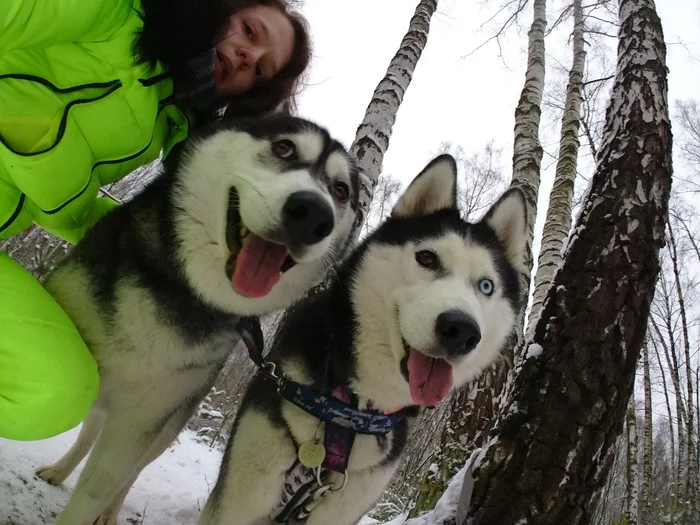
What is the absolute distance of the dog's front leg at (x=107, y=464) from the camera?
1943 mm

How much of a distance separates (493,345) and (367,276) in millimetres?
652

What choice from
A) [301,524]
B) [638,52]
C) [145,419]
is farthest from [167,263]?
[638,52]

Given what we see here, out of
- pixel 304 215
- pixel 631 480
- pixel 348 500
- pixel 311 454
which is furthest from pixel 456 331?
pixel 631 480

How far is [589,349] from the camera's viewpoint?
2061 millimetres

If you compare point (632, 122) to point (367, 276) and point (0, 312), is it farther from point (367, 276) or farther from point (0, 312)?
point (0, 312)

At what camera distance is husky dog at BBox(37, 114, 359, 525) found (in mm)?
1846

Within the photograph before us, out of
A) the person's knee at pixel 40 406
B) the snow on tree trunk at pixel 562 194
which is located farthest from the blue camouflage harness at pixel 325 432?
the snow on tree trunk at pixel 562 194

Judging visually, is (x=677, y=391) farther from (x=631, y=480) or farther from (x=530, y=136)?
(x=530, y=136)

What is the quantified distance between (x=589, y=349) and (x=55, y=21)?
2347 mm

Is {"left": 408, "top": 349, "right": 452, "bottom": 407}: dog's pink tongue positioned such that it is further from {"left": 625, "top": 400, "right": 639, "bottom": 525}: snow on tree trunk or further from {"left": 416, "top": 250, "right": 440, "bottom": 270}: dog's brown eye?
{"left": 625, "top": 400, "right": 639, "bottom": 525}: snow on tree trunk

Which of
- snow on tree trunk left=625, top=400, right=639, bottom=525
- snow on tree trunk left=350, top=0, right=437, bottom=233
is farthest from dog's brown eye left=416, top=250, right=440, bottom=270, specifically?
snow on tree trunk left=625, top=400, right=639, bottom=525

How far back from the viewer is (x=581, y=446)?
6.40ft

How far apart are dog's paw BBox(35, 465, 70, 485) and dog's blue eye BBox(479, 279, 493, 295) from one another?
A: 2528mm

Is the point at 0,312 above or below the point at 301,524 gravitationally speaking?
above
